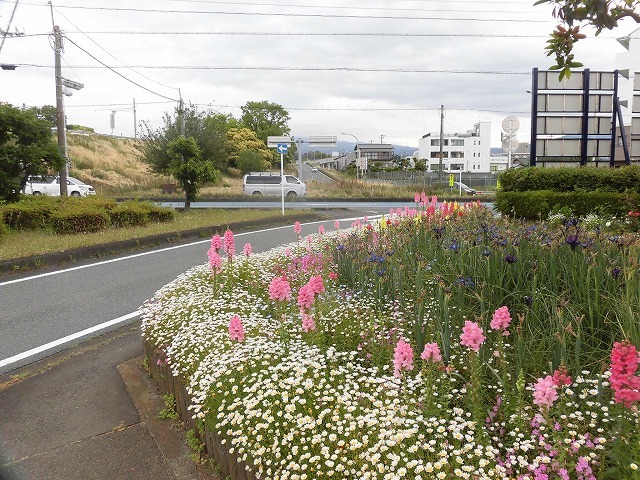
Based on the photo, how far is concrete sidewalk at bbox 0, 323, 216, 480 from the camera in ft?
9.63

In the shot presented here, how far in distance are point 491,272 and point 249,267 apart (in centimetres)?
346

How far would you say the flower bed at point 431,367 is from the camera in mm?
2109

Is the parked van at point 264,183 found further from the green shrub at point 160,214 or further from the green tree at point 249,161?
the green shrub at point 160,214

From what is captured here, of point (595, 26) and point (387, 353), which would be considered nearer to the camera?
point (595, 26)

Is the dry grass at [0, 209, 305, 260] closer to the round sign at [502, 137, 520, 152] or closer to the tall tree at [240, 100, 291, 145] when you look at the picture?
the round sign at [502, 137, 520, 152]

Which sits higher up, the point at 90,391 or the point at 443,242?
the point at 443,242

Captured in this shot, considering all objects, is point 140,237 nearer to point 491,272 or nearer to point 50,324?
point 50,324

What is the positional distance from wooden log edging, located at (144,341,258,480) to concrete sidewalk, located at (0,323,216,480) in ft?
0.33

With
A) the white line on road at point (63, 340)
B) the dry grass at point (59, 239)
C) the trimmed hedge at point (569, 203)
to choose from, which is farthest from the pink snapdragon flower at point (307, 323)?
the trimmed hedge at point (569, 203)

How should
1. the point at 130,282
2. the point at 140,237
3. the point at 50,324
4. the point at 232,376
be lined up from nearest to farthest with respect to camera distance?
the point at 232,376
the point at 50,324
the point at 130,282
the point at 140,237

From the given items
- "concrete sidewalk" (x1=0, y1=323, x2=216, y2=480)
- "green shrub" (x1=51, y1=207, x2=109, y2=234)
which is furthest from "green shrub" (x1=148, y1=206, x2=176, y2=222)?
"concrete sidewalk" (x1=0, y1=323, x2=216, y2=480)

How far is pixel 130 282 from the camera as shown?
791cm

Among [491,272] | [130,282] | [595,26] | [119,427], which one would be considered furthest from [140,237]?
[595,26]

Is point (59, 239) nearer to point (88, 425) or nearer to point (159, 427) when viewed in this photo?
point (88, 425)
